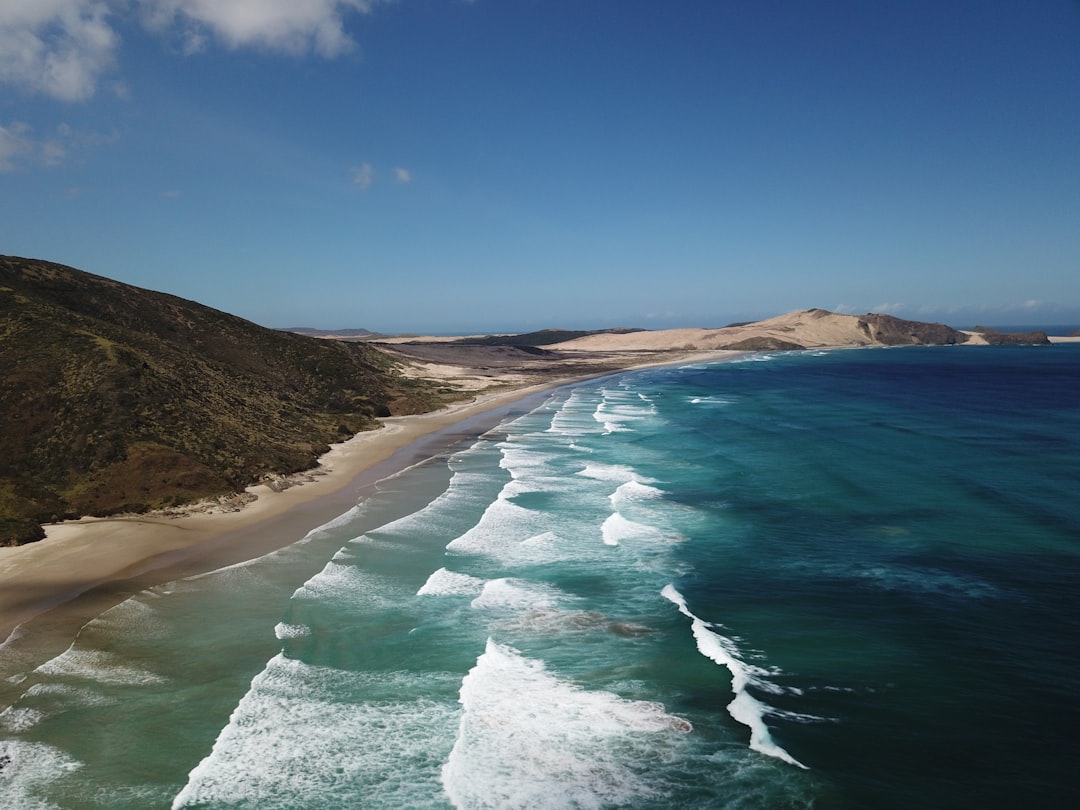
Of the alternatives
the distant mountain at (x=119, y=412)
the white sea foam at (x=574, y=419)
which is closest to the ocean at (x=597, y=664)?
the distant mountain at (x=119, y=412)

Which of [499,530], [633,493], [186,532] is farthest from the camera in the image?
[633,493]

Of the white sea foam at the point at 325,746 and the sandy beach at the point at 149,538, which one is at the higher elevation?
the sandy beach at the point at 149,538

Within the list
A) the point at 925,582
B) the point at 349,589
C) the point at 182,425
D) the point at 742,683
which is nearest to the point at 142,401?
the point at 182,425

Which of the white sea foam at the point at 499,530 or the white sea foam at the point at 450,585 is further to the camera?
the white sea foam at the point at 499,530

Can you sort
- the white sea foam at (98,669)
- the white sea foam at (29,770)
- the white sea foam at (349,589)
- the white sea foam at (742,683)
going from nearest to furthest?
the white sea foam at (29,770), the white sea foam at (742,683), the white sea foam at (98,669), the white sea foam at (349,589)

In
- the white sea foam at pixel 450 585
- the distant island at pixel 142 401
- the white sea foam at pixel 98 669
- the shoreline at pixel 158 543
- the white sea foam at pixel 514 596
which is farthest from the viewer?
the distant island at pixel 142 401

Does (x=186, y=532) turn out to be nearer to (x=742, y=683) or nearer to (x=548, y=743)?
(x=548, y=743)

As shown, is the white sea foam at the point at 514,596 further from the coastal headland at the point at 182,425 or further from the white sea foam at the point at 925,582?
the white sea foam at the point at 925,582

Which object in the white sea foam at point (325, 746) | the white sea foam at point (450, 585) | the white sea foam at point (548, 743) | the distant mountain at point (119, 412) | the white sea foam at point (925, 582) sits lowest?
the white sea foam at point (548, 743)
